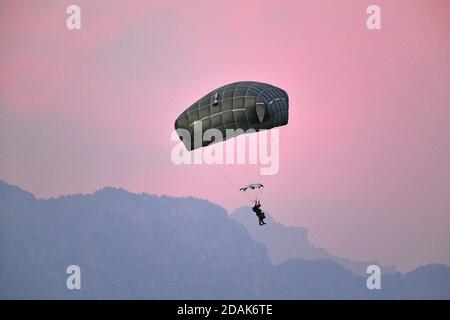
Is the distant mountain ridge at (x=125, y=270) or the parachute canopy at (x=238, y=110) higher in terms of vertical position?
the parachute canopy at (x=238, y=110)

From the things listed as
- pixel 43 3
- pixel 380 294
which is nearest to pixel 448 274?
pixel 380 294

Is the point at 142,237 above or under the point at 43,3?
under

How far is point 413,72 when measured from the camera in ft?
57.8

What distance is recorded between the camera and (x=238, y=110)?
1316 centimetres

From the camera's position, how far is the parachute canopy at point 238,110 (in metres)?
13.0

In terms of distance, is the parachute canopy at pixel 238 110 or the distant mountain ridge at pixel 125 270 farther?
the distant mountain ridge at pixel 125 270

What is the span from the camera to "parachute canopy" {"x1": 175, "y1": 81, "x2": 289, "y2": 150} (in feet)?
42.7

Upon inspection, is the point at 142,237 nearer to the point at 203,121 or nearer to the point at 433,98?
the point at 203,121

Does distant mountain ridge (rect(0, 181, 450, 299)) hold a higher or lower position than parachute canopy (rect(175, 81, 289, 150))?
lower

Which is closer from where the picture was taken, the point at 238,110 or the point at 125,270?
the point at 238,110

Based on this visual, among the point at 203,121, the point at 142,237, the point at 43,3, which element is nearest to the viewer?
the point at 203,121

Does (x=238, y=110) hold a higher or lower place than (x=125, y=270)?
higher
